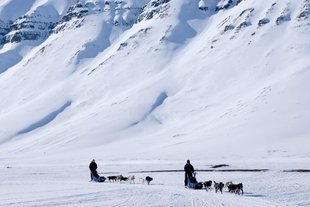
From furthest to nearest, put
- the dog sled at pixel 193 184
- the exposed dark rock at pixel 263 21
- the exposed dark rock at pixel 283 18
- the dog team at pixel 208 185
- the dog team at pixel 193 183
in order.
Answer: the exposed dark rock at pixel 263 21 < the exposed dark rock at pixel 283 18 < the dog sled at pixel 193 184 < the dog team at pixel 193 183 < the dog team at pixel 208 185

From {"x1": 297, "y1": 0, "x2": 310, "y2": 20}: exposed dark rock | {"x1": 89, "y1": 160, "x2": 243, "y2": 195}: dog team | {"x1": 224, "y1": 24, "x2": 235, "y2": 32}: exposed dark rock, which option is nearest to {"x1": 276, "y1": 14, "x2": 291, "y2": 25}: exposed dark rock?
{"x1": 297, "y1": 0, "x2": 310, "y2": 20}: exposed dark rock

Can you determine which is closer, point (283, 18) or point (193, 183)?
point (193, 183)

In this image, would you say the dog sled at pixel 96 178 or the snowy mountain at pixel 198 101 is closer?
the dog sled at pixel 96 178

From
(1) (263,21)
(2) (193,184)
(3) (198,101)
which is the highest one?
(1) (263,21)

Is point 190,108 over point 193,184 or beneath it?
over

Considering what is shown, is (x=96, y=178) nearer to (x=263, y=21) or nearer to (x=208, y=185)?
(x=208, y=185)

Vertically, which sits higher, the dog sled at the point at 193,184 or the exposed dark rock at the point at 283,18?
the exposed dark rock at the point at 283,18

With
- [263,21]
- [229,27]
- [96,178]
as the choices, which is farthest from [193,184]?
[229,27]

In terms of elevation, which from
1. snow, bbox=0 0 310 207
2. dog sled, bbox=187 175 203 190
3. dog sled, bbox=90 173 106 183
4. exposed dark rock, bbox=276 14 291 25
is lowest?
dog sled, bbox=187 175 203 190

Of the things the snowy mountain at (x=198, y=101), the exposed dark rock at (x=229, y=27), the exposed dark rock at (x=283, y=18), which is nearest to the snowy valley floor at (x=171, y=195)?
the snowy mountain at (x=198, y=101)

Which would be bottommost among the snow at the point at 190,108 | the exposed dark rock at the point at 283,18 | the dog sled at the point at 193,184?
the dog sled at the point at 193,184

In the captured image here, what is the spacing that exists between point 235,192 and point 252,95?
11171 centimetres

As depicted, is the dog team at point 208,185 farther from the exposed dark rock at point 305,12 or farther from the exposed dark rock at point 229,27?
the exposed dark rock at point 229,27

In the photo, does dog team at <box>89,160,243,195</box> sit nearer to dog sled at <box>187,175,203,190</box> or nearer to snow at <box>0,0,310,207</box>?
dog sled at <box>187,175,203,190</box>
